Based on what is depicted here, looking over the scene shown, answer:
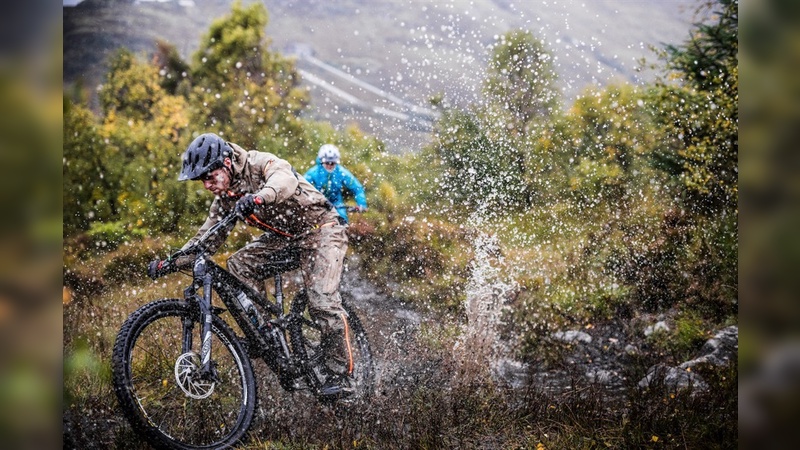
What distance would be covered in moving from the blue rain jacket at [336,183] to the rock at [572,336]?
5.41ft

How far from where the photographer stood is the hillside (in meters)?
5.04

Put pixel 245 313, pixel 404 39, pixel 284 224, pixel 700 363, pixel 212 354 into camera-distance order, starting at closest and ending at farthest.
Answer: pixel 212 354
pixel 245 313
pixel 284 224
pixel 404 39
pixel 700 363

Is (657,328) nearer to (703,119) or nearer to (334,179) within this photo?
(703,119)

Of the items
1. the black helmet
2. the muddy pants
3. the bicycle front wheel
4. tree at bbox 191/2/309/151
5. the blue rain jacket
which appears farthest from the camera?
tree at bbox 191/2/309/151

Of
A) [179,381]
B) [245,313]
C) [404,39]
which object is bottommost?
[179,381]

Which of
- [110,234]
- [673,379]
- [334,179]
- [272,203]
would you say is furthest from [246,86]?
[673,379]

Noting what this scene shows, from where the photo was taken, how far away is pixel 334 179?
5.04 m

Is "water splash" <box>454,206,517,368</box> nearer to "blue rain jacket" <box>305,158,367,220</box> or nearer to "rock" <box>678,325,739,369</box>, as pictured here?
"blue rain jacket" <box>305,158,367,220</box>

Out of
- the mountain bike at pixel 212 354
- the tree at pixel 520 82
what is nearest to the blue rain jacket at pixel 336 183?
the mountain bike at pixel 212 354

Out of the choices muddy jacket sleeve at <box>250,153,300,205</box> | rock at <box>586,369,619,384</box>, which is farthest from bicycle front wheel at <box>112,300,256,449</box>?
rock at <box>586,369,619,384</box>

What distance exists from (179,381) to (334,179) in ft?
5.42

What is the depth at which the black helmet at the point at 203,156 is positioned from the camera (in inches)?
183

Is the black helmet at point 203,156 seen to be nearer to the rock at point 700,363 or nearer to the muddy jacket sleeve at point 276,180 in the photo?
the muddy jacket sleeve at point 276,180
